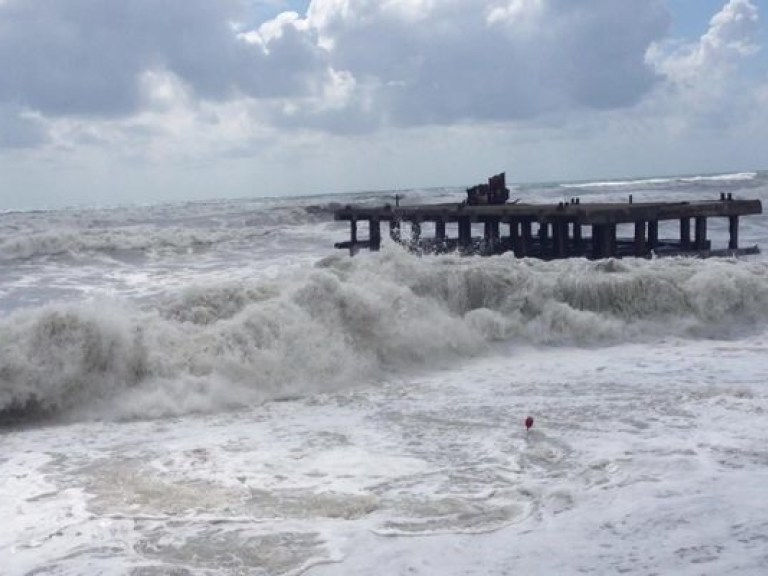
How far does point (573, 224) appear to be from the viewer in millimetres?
22688

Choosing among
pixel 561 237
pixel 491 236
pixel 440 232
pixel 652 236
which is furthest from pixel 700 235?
pixel 440 232

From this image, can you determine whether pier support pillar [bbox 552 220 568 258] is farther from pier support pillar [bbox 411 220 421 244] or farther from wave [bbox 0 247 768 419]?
wave [bbox 0 247 768 419]

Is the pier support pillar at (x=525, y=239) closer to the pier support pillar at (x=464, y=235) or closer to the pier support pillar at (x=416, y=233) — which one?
the pier support pillar at (x=464, y=235)

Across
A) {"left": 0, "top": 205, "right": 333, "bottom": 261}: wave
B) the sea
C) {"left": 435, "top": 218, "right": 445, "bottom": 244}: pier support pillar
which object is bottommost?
the sea

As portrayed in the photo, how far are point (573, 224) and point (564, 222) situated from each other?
8.01 feet

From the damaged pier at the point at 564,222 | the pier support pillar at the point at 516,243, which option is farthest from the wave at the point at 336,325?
the pier support pillar at the point at 516,243

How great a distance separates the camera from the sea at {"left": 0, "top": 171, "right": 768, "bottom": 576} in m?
5.27

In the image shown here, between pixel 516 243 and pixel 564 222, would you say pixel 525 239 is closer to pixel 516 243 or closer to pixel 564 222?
pixel 516 243

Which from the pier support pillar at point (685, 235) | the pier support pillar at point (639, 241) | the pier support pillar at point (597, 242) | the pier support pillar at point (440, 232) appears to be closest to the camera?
the pier support pillar at point (639, 241)

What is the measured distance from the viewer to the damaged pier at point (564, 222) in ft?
64.2

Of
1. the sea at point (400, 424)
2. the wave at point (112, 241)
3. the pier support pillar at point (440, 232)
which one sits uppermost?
the pier support pillar at point (440, 232)

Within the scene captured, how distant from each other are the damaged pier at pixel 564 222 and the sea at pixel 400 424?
12.3ft

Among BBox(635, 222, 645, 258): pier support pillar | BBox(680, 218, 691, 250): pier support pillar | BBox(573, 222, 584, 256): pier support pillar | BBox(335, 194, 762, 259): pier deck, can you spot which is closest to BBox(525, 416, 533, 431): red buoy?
BBox(335, 194, 762, 259): pier deck

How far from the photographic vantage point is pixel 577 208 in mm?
19312
